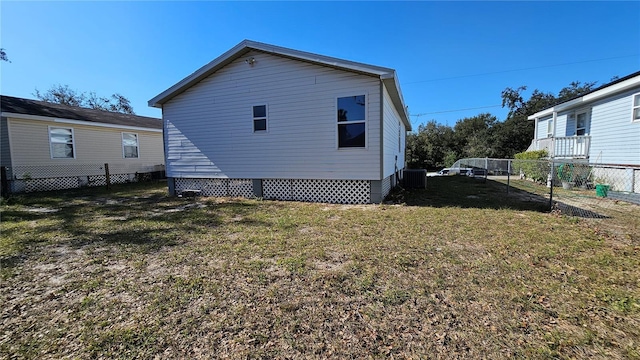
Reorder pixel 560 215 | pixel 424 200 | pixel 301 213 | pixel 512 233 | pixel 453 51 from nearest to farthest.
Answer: pixel 512 233 < pixel 560 215 < pixel 301 213 < pixel 424 200 < pixel 453 51

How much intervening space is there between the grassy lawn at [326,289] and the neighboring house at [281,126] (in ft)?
8.55

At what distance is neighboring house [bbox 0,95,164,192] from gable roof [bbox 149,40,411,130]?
705cm

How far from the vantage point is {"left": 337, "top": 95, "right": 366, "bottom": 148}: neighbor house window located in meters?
7.62

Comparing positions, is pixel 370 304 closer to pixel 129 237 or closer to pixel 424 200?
pixel 129 237

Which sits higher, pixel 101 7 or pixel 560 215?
pixel 101 7

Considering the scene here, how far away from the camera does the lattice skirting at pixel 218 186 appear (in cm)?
937

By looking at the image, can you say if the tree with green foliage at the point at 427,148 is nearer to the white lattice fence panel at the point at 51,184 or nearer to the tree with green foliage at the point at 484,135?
the tree with green foliage at the point at 484,135

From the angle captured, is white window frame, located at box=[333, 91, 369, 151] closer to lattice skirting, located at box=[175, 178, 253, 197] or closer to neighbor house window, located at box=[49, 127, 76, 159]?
Result: lattice skirting, located at box=[175, 178, 253, 197]

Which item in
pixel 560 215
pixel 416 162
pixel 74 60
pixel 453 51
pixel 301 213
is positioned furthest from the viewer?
pixel 416 162

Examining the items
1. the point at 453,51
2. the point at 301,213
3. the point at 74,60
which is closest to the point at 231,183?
the point at 301,213

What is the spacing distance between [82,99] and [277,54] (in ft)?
141

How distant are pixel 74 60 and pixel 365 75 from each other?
A: 71.4 ft

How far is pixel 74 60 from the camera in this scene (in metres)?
18.2

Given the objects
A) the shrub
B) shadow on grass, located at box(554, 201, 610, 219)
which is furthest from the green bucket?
the shrub
